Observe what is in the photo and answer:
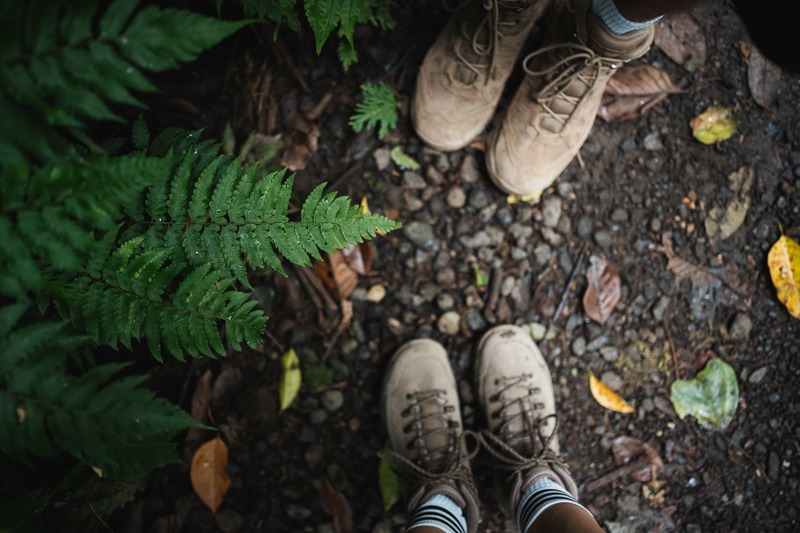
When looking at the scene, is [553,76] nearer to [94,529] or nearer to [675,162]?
[675,162]

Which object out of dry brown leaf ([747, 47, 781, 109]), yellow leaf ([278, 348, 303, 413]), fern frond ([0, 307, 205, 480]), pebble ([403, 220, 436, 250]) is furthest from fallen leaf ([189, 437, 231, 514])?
dry brown leaf ([747, 47, 781, 109])

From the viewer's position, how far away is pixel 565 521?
6.40 feet

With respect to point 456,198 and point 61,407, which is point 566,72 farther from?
point 61,407

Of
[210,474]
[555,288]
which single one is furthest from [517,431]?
[210,474]

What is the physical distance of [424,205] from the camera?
268 cm

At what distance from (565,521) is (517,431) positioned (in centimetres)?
57

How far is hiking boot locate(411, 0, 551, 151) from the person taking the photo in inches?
90.7

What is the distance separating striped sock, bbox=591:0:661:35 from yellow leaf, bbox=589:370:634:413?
1.65 metres

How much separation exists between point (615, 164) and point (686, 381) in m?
1.20

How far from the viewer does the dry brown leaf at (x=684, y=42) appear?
271 centimetres

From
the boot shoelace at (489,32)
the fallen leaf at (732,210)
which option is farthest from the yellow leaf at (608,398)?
the boot shoelace at (489,32)

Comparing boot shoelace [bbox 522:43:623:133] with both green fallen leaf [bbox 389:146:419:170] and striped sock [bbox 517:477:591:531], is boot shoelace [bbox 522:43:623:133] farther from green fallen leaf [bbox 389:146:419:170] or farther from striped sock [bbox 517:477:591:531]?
striped sock [bbox 517:477:591:531]

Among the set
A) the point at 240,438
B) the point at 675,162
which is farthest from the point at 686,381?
the point at 240,438

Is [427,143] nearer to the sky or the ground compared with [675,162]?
nearer to the sky
